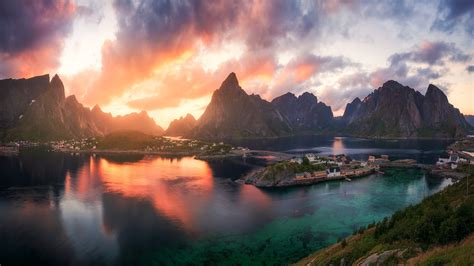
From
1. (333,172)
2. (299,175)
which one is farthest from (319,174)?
(299,175)

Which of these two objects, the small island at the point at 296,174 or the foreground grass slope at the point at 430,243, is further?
the small island at the point at 296,174

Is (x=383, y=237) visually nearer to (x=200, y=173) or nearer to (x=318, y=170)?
(x=318, y=170)

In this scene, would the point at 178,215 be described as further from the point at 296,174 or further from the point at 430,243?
the point at 430,243

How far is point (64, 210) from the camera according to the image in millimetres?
76875

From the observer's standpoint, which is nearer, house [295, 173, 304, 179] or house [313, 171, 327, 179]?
house [295, 173, 304, 179]

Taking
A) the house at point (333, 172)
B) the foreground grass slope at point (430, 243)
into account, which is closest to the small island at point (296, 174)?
the house at point (333, 172)

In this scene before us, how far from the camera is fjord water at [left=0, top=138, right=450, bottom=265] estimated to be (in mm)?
52094

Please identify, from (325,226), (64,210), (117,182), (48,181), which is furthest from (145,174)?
(325,226)

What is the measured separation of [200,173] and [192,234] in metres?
73.5

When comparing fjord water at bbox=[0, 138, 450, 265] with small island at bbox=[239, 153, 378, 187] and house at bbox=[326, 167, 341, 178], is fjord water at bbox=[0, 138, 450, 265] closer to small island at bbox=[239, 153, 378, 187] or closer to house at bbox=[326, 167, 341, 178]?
small island at bbox=[239, 153, 378, 187]

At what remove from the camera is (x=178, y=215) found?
73.3 meters

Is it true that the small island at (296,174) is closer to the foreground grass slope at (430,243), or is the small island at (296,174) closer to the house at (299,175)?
the house at (299,175)

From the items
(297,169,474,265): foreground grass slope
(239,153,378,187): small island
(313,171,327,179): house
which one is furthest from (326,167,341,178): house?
(297,169,474,265): foreground grass slope

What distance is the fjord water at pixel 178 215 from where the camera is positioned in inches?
2051
